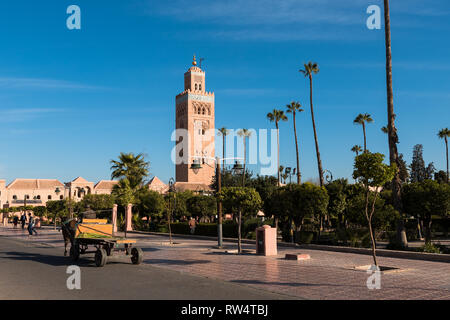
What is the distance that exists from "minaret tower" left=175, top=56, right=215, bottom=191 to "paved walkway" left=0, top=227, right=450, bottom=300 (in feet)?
303

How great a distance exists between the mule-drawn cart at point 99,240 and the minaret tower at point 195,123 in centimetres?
9244

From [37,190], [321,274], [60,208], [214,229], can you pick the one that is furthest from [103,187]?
[321,274]

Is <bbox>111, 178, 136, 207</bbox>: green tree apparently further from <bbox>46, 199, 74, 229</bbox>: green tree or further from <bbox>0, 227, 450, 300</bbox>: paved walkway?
<bbox>0, 227, 450, 300</bbox>: paved walkway

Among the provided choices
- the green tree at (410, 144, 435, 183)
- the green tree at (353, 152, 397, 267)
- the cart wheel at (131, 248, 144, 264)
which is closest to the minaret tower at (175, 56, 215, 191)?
the green tree at (410, 144, 435, 183)

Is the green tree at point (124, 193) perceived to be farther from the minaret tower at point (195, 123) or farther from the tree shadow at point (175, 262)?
the minaret tower at point (195, 123)

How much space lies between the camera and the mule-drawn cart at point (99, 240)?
45.6 feet

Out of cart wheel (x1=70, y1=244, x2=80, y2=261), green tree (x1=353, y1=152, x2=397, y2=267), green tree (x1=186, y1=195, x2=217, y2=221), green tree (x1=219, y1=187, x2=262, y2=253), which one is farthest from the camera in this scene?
green tree (x1=186, y1=195, x2=217, y2=221)

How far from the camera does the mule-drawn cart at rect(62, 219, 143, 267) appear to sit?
45.6 feet

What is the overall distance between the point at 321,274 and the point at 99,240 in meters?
7.14

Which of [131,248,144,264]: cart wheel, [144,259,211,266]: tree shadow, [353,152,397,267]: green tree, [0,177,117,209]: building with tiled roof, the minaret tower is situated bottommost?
[144,259,211,266]: tree shadow

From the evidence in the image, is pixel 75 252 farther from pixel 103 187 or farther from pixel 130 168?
pixel 103 187

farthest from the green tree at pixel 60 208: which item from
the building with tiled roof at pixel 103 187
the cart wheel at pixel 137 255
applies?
the building with tiled roof at pixel 103 187
